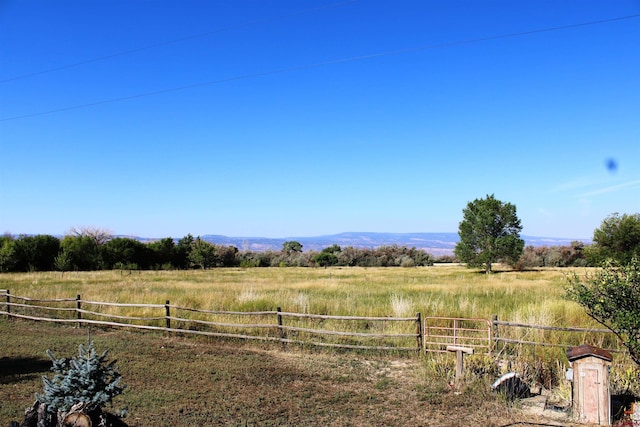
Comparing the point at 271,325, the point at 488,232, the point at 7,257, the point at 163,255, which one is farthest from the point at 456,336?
the point at 163,255

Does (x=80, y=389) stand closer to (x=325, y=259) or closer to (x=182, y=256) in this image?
(x=182, y=256)

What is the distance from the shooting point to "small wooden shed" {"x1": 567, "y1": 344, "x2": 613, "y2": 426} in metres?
6.54

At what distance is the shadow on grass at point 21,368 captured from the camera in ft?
29.3

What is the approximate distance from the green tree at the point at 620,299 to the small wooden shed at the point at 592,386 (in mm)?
437

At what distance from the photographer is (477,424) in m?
6.70

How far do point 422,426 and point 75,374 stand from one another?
4.91 m

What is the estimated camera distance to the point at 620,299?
652 cm

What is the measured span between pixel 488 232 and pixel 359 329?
3801 centimetres

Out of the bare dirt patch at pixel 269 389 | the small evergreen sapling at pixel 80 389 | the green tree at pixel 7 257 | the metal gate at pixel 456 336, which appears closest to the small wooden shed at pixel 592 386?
the bare dirt patch at pixel 269 389

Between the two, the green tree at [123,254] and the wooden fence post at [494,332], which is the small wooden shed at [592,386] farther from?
the green tree at [123,254]

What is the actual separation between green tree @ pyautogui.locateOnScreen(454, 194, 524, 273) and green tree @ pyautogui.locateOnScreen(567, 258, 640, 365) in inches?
1595

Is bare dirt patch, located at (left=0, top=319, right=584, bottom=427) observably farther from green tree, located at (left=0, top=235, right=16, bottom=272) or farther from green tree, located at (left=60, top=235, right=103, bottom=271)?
green tree, located at (left=60, top=235, right=103, bottom=271)

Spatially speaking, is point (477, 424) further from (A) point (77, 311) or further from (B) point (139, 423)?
(A) point (77, 311)

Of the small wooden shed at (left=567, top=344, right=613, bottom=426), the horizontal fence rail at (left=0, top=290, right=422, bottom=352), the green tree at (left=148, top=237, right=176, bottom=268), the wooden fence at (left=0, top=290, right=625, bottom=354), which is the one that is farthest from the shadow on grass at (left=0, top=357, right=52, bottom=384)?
the green tree at (left=148, top=237, right=176, bottom=268)
